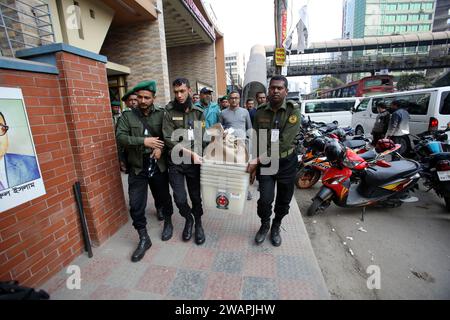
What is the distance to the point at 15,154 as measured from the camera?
5.89ft

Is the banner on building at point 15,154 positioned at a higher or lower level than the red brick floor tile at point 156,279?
higher

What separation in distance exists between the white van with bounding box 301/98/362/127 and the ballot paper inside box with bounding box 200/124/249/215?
9.12 m

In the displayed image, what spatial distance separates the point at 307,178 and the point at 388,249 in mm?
2182

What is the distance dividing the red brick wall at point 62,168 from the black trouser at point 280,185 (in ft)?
5.85

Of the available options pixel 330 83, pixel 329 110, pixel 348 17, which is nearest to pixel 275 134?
pixel 329 110

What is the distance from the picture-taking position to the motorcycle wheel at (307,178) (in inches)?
184

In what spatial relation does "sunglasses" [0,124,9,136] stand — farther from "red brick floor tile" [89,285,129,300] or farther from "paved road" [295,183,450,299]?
"paved road" [295,183,450,299]

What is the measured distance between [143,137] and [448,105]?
7185mm

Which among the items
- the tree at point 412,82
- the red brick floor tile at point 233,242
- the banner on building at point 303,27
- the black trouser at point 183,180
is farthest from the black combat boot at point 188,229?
the tree at point 412,82

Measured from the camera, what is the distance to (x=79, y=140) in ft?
7.42

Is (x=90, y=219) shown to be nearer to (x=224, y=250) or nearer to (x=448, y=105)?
(x=224, y=250)

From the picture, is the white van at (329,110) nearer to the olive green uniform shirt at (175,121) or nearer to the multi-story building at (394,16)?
the olive green uniform shirt at (175,121)

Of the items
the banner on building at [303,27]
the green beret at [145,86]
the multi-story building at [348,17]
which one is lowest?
the green beret at [145,86]
